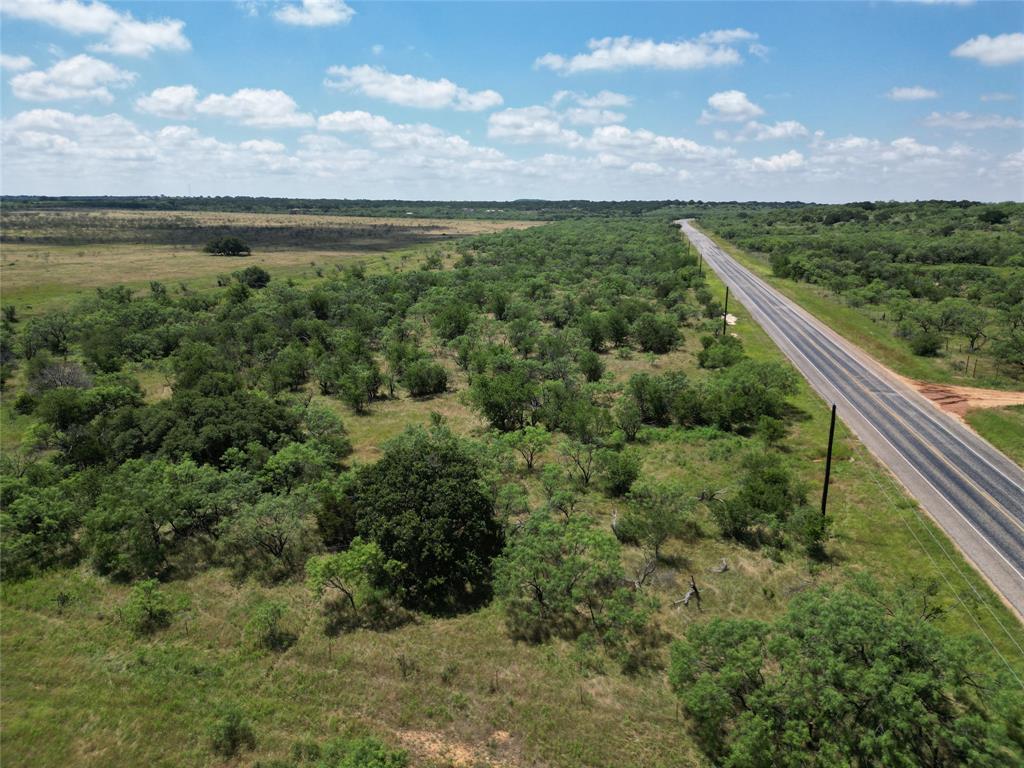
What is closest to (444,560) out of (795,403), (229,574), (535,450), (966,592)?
(229,574)

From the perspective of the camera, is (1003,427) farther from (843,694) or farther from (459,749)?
(459,749)

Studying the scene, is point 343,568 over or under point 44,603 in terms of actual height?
over

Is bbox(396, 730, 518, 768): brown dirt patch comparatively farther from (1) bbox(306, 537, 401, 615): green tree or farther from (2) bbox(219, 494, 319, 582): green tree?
(2) bbox(219, 494, 319, 582): green tree

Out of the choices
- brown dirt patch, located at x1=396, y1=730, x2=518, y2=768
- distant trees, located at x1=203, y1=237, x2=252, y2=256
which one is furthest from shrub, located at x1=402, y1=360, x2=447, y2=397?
distant trees, located at x1=203, y1=237, x2=252, y2=256

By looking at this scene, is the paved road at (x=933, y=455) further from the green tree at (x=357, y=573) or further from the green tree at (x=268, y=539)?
the green tree at (x=268, y=539)

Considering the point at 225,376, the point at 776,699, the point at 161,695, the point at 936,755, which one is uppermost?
the point at 225,376

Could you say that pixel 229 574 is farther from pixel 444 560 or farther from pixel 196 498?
pixel 444 560

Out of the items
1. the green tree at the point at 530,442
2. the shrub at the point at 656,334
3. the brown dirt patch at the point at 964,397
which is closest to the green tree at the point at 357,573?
the green tree at the point at 530,442
